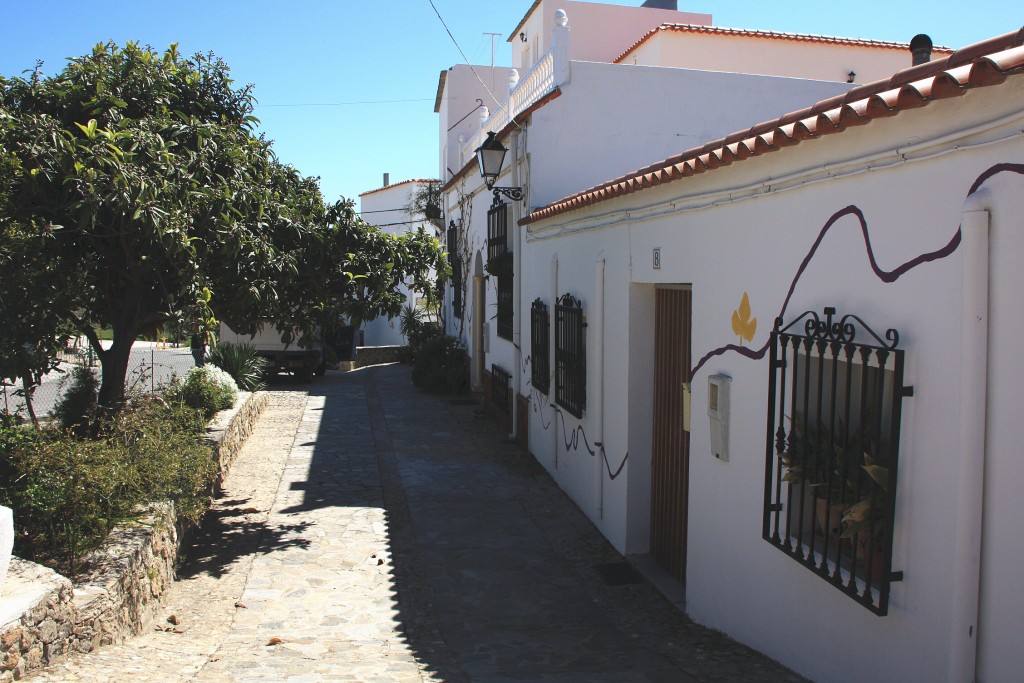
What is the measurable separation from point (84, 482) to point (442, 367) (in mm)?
11669

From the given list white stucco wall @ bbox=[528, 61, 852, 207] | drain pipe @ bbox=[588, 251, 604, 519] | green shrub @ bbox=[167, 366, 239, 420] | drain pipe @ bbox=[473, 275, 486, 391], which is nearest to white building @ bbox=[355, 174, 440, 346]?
drain pipe @ bbox=[473, 275, 486, 391]

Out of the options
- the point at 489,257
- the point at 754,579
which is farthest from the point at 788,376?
the point at 489,257

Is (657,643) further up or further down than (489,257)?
further down

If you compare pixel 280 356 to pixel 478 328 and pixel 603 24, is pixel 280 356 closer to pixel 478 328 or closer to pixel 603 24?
pixel 478 328

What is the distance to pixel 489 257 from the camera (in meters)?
13.6

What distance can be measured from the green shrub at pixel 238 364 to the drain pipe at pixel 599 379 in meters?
10.2

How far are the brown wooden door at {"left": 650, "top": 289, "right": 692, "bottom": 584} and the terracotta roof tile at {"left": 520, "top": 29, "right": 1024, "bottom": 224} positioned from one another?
1.29 metres

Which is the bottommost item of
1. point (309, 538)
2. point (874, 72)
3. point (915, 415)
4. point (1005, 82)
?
point (309, 538)

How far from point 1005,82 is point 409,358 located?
69.2 ft

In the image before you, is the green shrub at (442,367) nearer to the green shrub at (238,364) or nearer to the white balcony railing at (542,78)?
the green shrub at (238,364)

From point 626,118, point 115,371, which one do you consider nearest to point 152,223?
point 115,371

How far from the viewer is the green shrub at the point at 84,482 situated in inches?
211

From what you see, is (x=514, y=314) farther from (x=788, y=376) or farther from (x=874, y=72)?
(x=874, y=72)

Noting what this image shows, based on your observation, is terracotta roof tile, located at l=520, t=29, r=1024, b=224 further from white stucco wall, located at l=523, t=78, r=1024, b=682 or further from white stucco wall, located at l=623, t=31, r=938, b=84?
white stucco wall, located at l=623, t=31, r=938, b=84
